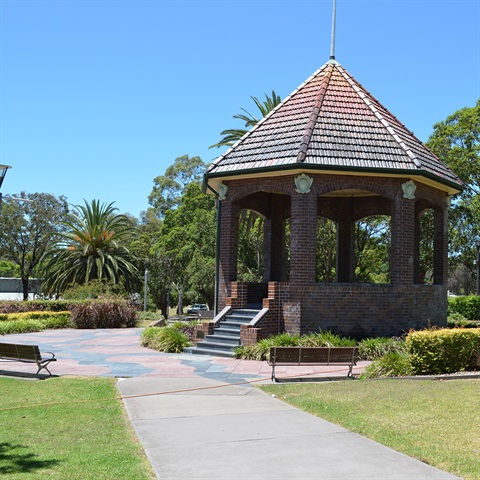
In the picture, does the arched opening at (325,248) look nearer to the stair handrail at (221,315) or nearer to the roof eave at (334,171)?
the stair handrail at (221,315)

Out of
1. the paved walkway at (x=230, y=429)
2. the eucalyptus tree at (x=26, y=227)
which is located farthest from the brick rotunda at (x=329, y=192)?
the eucalyptus tree at (x=26, y=227)

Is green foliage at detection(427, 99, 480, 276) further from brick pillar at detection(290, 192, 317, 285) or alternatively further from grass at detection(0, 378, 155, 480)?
grass at detection(0, 378, 155, 480)

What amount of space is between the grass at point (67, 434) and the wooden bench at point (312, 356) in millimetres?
3081

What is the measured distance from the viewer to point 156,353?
15.7 metres

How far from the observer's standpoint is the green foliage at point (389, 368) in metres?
11.8

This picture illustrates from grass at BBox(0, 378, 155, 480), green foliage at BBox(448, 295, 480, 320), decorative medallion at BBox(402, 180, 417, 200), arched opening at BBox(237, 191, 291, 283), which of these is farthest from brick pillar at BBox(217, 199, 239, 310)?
green foliage at BBox(448, 295, 480, 320)

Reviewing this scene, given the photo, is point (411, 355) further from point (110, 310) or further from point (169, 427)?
point (110, 310)

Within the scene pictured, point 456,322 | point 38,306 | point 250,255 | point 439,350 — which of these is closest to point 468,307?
point 250,255

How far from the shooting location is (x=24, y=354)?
40.5ft

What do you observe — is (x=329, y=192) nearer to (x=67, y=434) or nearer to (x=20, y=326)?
(x=67, y=434)

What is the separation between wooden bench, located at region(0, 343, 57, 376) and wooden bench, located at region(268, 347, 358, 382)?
448 centimetres

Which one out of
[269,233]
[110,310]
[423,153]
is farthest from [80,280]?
[423,153]

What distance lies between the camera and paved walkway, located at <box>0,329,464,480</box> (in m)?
5.97

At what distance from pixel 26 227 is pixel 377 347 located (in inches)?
1866
